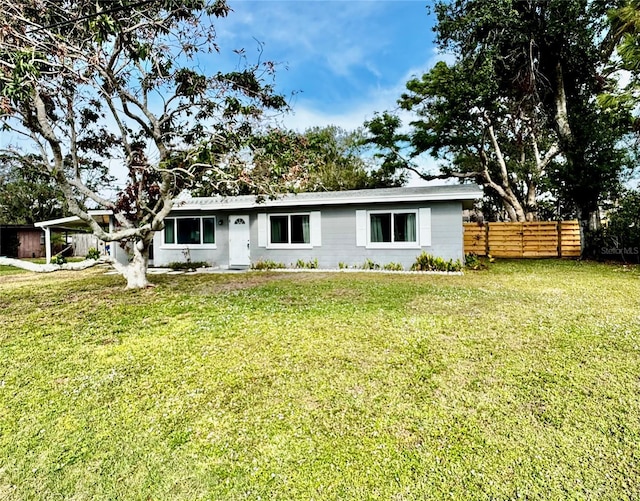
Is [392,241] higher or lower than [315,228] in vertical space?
lower

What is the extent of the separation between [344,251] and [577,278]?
6.87 meters

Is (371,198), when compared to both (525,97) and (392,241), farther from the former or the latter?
(525,97)

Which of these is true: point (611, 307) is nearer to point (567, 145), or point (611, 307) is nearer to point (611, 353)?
point (611, 353)

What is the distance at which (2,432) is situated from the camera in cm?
289

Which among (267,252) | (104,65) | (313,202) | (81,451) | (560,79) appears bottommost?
(81,451)

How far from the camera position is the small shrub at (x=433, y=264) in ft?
37.0

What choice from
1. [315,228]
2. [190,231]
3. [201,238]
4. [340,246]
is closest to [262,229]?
[315,228]

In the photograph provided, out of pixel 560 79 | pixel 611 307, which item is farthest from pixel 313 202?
pixel 560 79

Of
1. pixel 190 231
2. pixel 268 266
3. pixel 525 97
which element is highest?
pixel 525 97

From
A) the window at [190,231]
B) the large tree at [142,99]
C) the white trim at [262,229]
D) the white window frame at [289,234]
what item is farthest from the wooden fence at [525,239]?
the large tree at [142,99]

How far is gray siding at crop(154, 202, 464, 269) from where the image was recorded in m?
11.5

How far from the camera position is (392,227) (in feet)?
39.7

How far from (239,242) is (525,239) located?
12935 mm

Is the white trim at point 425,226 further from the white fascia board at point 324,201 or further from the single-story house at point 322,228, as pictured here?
the white fascia board at point 324,201
